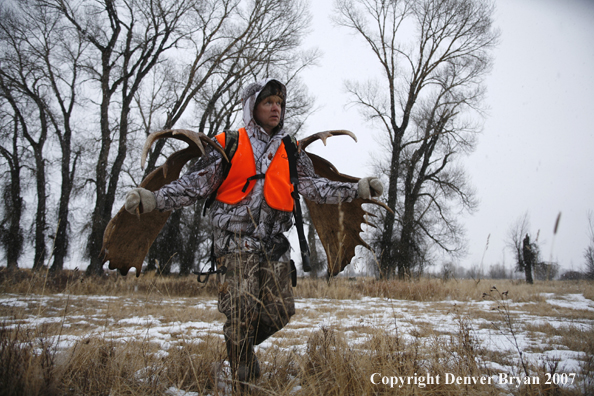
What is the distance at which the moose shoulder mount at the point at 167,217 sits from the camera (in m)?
2.40

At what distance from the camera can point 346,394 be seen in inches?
74.0

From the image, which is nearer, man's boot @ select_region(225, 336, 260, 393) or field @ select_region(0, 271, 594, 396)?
field @ select_region(0, 271, 594, 396)

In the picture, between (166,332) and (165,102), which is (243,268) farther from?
(165,102)

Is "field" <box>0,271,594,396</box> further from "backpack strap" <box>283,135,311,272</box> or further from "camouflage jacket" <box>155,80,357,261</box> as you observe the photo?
"camouflage jacket" <box>155,80,357,261</box>

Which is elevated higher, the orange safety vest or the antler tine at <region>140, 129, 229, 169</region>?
the antler tine at <region>140, 129, 229, 169</region>

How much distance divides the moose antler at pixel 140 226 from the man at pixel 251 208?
8.8 inches

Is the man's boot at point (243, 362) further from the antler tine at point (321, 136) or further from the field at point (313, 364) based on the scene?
the antler tine at point (321, 136)

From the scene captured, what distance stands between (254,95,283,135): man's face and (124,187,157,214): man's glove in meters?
1.03

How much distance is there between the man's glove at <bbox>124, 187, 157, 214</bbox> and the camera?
2.04m

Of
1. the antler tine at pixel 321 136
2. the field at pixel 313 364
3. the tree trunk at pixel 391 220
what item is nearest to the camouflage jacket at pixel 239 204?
the antler tine at pixel 321 136

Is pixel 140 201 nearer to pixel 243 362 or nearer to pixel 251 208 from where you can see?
pixel 251 208

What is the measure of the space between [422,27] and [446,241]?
1067cm

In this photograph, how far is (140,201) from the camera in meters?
2.11

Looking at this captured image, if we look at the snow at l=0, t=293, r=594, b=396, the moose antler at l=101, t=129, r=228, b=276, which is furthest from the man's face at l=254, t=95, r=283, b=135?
the snow at l=0, t=293, r=594, b=396
